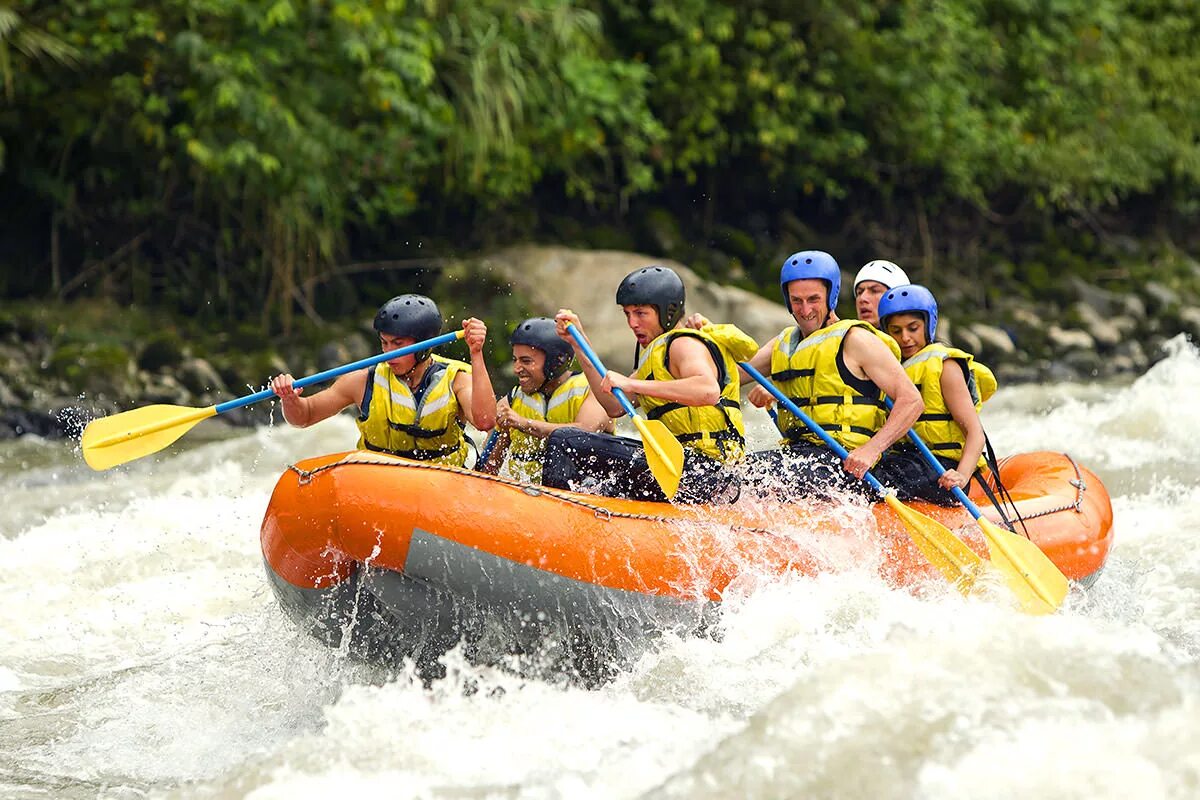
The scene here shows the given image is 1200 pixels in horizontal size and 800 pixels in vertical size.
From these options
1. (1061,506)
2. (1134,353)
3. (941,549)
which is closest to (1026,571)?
(941,549)

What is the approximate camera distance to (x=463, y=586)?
485 centimetres

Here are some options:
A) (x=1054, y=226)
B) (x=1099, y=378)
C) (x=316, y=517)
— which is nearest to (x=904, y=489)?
(x=316, y=517)

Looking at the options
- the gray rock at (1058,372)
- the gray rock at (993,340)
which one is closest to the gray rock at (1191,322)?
the gray rock at (1058,372)

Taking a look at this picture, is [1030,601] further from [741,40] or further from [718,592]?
[741,40]

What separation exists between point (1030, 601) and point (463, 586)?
77.6 inches

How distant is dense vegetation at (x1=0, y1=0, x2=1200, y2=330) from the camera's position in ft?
38.0

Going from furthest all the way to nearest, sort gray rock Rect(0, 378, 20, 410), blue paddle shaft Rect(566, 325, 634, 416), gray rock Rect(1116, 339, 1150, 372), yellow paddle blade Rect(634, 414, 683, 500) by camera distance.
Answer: gray rock Rect(1116, 339, 1150, 372)
gray rock Rect(0, 378, 20, 410)
blue paddle shaft Rect(566, 325, 634, 416)
yellow paddle blade Rect(634, 414, 683, 500)


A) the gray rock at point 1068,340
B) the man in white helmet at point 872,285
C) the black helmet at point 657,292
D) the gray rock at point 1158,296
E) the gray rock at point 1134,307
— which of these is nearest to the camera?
the black helmet at point 657,292

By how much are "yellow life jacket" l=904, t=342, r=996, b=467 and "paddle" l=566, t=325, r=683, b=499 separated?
46.0 inches

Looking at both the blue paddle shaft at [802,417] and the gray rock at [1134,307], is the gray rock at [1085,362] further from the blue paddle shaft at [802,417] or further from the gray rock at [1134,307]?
the blue paddle shaft at [802,417]

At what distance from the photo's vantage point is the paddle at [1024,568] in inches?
214

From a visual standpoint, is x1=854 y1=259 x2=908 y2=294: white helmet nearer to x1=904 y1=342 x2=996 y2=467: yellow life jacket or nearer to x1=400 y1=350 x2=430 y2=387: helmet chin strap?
x1=904 y1=342 x2=996 y2=467: yellow life jacket

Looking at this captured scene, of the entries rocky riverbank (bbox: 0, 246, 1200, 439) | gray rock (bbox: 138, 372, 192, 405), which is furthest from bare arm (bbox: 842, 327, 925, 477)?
gray rock (bbox: 138, 372, 192, 405)

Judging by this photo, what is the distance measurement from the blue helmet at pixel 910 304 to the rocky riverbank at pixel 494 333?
521 cm
